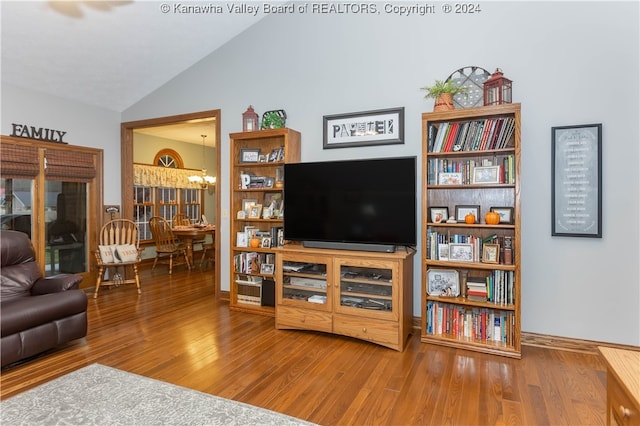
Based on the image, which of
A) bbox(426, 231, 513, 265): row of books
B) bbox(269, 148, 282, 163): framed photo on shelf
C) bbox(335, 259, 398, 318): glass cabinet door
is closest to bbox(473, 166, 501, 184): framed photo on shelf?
bbox(426, 231, 513, 265): row of books

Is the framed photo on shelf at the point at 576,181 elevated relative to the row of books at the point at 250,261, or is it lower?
elevated

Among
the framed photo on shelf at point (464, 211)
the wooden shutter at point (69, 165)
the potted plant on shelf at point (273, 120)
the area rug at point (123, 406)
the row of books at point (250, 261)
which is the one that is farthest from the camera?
the wooden shutter at point (69, 165)

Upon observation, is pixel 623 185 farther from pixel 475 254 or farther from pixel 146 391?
pixel 146 391

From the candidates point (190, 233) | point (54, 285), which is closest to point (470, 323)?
point (54, 285)

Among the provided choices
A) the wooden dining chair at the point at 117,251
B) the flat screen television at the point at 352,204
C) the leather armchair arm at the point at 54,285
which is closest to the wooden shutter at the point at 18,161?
the wooden dining chair at the point at 117,251

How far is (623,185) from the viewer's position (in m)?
2.87

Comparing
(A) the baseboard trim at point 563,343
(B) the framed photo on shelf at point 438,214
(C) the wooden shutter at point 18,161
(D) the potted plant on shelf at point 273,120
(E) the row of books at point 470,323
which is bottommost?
(A) the baseboard trim at point 563,343

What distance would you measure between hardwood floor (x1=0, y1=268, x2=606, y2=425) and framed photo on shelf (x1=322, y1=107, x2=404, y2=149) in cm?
191

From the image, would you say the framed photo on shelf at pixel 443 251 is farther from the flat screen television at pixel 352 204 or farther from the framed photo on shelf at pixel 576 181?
the framed photo on shelf at pixel 576 181

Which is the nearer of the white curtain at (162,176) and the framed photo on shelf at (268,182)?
the framed photo on shelf at (268,182)

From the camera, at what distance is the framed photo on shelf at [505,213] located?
301 cm

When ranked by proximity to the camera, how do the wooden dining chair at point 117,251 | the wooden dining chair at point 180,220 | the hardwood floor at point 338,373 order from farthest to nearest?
the wooden dining chair at point 180,220, the wooden dining chair at point 117,251, the hardwood floor at point 338,373

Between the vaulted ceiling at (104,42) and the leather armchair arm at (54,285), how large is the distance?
97.3 inches

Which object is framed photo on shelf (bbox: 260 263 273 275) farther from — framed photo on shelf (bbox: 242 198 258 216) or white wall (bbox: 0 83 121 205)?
white wall (bbox: 0 83 121 205)
